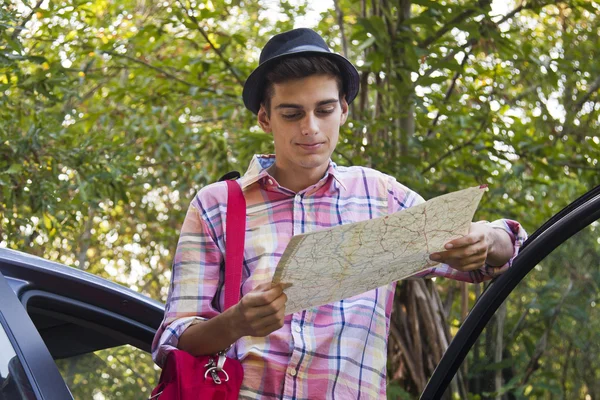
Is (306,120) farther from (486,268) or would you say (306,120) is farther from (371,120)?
(371,120)

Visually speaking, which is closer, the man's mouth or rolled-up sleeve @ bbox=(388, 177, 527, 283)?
rolled-up sleeve @ bbox=(388, 177, 527, 283)

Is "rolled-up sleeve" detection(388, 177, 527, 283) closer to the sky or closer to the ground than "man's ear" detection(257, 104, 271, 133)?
closer to the ground

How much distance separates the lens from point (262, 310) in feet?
4.89

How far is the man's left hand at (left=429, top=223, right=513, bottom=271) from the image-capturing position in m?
1.57

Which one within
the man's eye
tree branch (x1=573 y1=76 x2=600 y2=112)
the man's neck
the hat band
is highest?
tree branch (x1=573 y1=76 x2=600 y2=112)

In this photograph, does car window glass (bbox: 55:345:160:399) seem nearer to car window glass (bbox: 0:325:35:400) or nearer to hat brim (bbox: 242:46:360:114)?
car window glass (bbox: 0:325:35:400)

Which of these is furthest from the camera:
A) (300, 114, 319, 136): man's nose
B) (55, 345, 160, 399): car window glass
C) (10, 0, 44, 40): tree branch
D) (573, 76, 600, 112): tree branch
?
(573, 76, 600, 112): tree branch

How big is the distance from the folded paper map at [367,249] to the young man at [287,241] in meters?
0.06

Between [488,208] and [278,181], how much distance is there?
8.58 feet

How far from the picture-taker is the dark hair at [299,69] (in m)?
1.86

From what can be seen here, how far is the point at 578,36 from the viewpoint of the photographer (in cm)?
513

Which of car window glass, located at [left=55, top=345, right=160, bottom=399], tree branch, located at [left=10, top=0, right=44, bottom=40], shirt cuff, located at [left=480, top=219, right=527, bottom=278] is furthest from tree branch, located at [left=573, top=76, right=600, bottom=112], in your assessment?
car window glass, located at [left=55, top=345, right=160, bottom=399]

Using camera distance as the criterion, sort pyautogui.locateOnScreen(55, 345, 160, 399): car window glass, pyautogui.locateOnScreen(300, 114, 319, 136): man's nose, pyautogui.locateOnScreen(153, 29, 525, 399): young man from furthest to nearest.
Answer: pyautogui.locateOnScreen(55, 345, 160, 399): car window glass, pyautogui.locateOnScreen(300, 114, 319, 136): man's nose, pyautogui.locateOnScreen(153, 29, 525, 399): young man

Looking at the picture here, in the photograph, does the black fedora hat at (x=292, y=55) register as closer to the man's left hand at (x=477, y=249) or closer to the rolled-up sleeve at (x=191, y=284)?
the rolled-up sleeve at (x=191, y=284)
